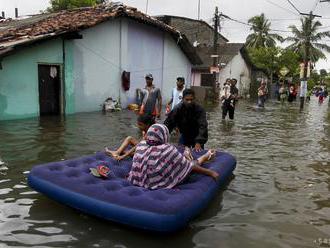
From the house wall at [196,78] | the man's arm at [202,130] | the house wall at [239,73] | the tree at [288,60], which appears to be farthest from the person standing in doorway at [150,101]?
the tree at [288,60]

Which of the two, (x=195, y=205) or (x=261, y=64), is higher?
(x=261, y=64)

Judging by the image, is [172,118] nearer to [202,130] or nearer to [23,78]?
[202,130]

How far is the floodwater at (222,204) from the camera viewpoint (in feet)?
15.1

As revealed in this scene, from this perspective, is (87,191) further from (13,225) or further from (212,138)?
(212,138)

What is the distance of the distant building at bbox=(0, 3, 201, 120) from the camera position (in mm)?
14414

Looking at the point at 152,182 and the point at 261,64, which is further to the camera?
the point at 261,64

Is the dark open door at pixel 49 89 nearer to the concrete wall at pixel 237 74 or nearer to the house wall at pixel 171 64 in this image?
the house wall at pixel 171 64

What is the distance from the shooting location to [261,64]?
40906 millimetres

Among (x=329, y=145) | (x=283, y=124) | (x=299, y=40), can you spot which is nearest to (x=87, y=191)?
(x=329, y=145)

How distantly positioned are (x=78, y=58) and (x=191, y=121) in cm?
1078

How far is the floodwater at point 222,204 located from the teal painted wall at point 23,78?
2841 mm

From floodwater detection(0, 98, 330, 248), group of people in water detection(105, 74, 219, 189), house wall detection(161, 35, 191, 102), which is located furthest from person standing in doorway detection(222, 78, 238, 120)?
house wall detection(161, 35, 191, 102)

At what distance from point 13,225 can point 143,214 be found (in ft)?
5.36

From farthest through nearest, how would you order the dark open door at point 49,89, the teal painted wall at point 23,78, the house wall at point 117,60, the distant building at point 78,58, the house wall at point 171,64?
the house wall at point 171,64, the house wall at point 117,60, the dark open door at point 49,89, the distant building at point 78,58, the teal painted wall at point 23,78
